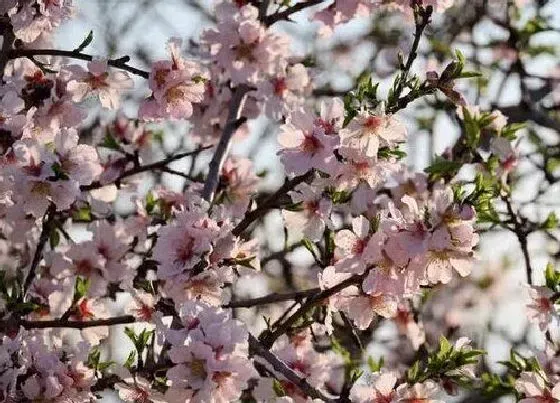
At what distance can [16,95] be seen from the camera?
3211mm

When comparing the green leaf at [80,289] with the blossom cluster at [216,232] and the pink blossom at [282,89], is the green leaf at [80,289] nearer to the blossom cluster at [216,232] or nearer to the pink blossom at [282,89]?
the blossom cluster at [216,232]

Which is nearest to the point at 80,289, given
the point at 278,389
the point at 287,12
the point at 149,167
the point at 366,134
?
the point at 149,167

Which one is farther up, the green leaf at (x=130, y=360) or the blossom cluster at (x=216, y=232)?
the blossom cluster at (x=216, y=232)

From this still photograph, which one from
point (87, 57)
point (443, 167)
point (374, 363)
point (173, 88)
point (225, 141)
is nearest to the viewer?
point (87, 57)

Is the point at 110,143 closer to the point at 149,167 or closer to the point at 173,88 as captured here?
the point at 149,167

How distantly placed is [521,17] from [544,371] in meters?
2.72

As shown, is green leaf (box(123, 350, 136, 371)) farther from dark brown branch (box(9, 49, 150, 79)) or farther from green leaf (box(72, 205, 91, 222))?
green leaf (box(72, 205, 91, 222))

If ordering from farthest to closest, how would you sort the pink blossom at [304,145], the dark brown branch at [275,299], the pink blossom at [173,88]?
the pink blossom at [173,88], the dark brown branch at [275,299], the pink blossom at [304,145]

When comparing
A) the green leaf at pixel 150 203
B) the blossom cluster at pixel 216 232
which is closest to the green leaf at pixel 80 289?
the blossom cluster at pixel 216 232

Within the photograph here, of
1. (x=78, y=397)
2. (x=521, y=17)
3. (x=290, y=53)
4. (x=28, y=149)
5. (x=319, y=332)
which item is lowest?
(x=78, y=397)

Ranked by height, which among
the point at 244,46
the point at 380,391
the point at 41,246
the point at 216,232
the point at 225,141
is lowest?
the point at 380,391

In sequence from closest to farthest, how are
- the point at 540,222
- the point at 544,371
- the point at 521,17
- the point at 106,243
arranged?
the point at 544,371
the point at 106,243
the point at 540,222
the point at 521,17

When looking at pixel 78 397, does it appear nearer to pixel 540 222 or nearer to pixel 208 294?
pixel 208 294

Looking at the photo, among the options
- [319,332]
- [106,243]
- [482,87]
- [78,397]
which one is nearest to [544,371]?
[319,332]
